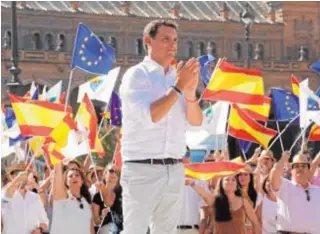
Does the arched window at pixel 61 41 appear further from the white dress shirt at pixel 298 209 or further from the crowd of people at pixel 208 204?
the white dress shirt at pixel 298 209

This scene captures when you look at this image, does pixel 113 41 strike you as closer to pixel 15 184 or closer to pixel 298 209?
pixel 298 209

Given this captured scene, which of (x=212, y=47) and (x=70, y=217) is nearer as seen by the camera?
(x=70, y=217)

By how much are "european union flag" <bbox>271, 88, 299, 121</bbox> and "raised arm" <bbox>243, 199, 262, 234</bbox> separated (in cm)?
594

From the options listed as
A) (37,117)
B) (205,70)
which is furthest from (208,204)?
(205,70)

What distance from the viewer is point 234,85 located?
36.0 ft

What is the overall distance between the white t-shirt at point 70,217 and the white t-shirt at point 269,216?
157 cm

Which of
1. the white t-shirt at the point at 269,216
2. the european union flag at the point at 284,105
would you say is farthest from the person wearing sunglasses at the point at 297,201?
the european union flag at the point at 284,105

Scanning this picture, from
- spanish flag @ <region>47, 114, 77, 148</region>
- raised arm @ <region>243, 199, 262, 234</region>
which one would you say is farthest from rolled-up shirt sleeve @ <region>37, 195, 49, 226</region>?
raised arm @ <region>243, 199, 262, 234</region>

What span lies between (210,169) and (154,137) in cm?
354

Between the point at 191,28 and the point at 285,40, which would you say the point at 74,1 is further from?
the point at 285,40

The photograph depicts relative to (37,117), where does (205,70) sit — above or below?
above

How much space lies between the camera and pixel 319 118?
1119 centimetres

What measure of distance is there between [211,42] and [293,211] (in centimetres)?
6190

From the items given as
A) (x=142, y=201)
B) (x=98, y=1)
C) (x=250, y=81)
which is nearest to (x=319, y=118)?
(x=250, y=81)
